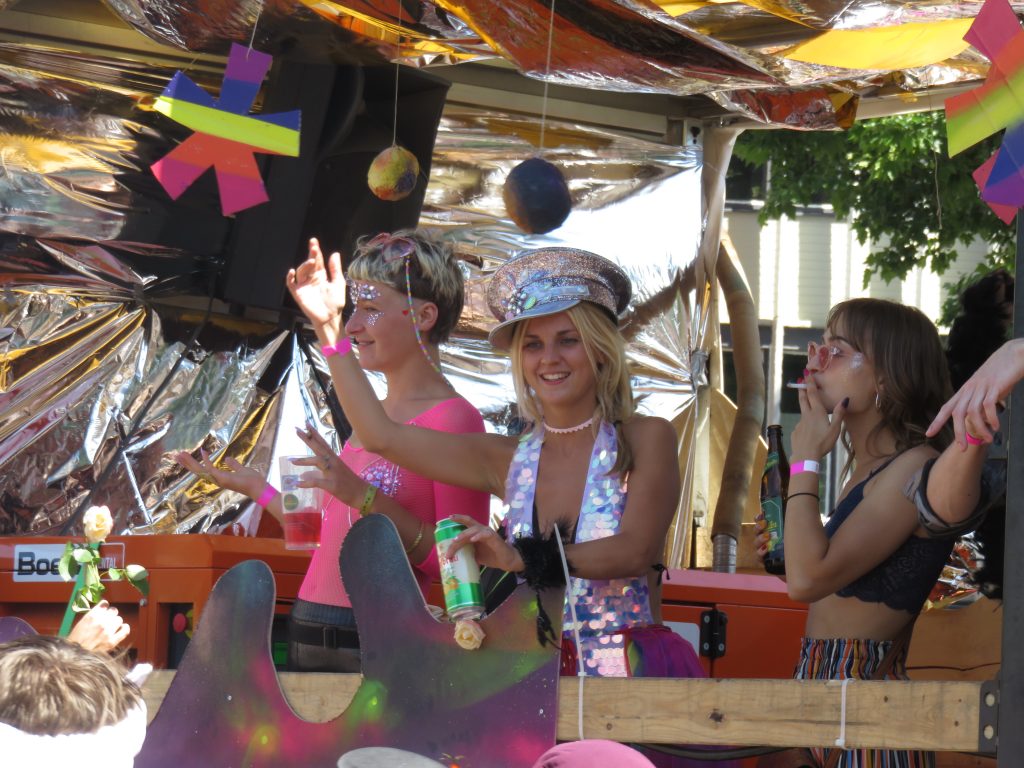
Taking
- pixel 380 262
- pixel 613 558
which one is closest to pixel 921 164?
pixel 380 262

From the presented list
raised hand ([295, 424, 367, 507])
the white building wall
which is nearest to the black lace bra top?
raised hand ([295, 424, 367, 507])

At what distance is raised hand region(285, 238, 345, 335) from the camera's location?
2832 mm

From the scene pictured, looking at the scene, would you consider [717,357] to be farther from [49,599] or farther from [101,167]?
[49,599]

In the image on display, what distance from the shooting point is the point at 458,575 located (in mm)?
2412

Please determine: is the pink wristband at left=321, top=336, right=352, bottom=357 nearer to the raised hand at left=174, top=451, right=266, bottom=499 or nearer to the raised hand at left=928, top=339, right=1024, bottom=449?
the raised hand at left=174, top=451, right=266, bottom=499

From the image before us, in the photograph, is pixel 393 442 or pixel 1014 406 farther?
pixel 393 442

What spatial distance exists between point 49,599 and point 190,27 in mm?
1637

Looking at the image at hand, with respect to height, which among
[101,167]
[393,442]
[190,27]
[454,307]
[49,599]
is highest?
[190,27]

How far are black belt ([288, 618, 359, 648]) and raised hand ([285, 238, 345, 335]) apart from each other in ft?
2.17

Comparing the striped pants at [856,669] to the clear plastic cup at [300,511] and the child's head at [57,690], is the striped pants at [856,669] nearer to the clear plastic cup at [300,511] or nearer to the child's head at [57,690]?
the clear plastic cup at [300,511]

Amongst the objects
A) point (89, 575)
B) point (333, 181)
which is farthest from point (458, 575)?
point (333, 181)

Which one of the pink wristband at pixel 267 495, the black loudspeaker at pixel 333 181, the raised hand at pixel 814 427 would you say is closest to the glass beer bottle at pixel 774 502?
the raised hand at pixel 814 427

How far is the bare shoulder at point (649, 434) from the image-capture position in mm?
2816

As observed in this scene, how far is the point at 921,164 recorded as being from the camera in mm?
8133
